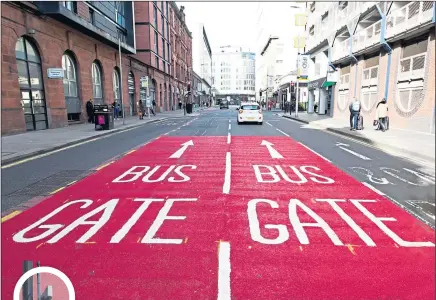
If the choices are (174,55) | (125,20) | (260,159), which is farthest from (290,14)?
(260,159)

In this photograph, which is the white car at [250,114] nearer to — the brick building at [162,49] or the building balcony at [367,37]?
the building balcony at [367,37]

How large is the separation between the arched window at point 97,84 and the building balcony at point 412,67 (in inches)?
874

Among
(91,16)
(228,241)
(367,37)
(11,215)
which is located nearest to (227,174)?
(228,241)

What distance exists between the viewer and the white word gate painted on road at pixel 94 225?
3854 mm

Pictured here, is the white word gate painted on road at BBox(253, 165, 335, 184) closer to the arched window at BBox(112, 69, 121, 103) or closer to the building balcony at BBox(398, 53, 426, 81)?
the building balcony at BBox(398, 53, 426, 81)

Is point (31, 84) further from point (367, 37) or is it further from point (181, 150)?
point (367, 37)

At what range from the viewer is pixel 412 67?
16359mm

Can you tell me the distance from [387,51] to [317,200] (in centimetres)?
1767

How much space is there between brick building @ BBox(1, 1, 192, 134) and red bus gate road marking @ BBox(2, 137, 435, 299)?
39.6ft

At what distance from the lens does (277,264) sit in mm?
3273

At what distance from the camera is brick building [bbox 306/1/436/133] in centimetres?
1480

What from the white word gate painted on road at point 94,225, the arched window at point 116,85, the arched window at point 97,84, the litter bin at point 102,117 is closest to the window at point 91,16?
the arched window at point 97,84

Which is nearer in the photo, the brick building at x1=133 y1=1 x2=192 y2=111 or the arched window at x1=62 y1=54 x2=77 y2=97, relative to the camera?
the arched window at x1=62 y1=54 x2=77 y2=97

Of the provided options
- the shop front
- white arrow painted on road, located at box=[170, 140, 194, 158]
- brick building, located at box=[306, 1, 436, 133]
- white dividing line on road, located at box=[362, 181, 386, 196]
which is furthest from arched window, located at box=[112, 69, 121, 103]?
white dividing line on road, located at box=[362, 181, 386, 196]
